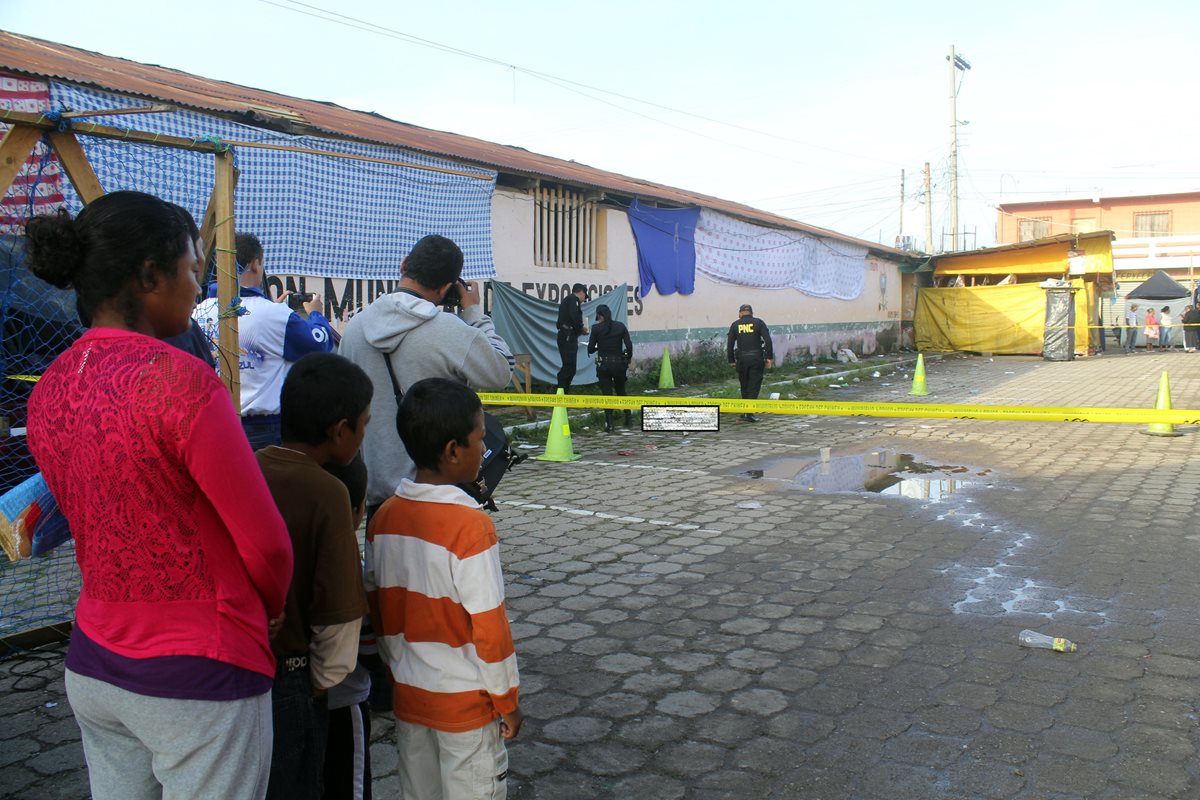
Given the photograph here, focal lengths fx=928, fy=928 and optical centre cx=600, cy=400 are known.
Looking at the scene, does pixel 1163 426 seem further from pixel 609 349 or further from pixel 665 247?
pixel 665 247

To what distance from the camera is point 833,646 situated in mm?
4586

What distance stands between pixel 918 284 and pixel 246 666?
3394 cm

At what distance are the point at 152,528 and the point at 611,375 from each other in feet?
36.1

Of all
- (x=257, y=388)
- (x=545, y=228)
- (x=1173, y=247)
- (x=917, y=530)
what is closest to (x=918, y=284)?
(x=1173, y=247)

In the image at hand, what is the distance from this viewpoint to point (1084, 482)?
8.81 m

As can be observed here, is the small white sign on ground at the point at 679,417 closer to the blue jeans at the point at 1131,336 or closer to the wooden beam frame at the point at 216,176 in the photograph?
the wooden beam frame at the point at 216,176

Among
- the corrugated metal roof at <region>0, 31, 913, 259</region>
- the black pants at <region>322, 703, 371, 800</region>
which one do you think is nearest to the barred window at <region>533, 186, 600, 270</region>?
the corrugated metal roof at <region>0, 31, 913, 259</region>

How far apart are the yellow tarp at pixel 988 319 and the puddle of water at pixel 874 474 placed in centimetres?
2101

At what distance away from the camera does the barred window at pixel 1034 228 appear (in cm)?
4633

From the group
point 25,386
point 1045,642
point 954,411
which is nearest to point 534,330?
point 954,411

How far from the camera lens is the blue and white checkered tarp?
8109 millimetres

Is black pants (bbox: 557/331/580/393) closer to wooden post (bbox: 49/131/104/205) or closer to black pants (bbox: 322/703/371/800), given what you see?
wooden post (bbox: 49/131/104/205)

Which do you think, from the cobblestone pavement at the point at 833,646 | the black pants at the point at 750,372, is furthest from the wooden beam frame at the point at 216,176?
the black pants at the point at 750,372

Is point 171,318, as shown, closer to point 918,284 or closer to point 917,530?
point 917,530
